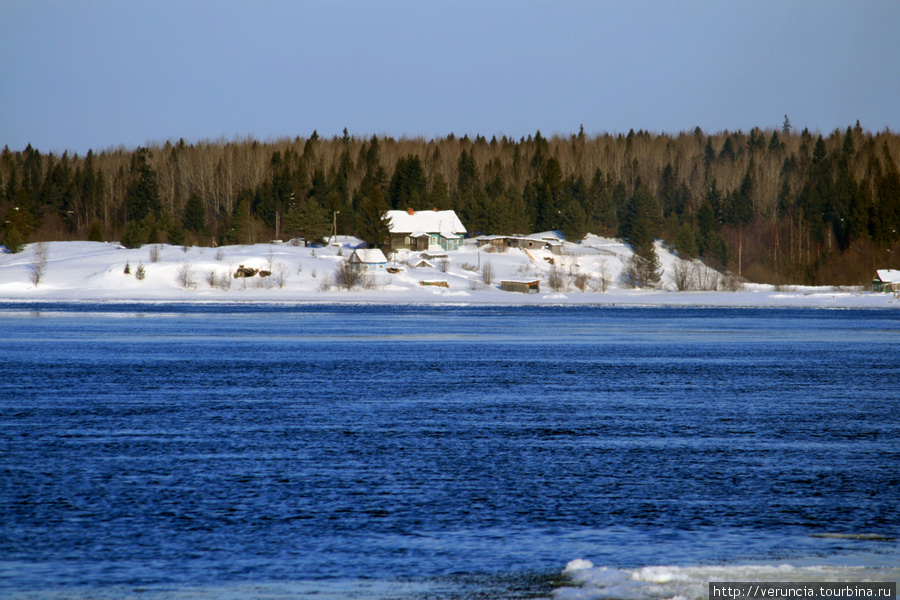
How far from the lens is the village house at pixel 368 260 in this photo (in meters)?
96.4

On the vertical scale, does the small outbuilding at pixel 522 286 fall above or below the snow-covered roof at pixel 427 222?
below

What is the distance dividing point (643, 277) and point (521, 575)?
96.9 metres

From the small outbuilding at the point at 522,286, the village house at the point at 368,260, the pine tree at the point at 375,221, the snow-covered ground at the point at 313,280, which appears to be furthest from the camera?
the pine tree at the point at 375,221

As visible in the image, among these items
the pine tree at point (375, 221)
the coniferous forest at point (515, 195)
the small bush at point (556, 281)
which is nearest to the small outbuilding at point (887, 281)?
the coniferous forest at point (515, 195)

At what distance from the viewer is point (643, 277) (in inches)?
4048

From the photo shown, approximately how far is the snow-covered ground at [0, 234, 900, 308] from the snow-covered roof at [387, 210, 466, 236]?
7338 mm

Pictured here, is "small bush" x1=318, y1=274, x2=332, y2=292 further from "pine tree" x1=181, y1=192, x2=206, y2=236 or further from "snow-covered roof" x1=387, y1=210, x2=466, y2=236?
"pine tree" x1=181, y1=192, x2=206, y2=236

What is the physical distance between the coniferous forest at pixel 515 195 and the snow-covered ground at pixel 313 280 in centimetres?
937

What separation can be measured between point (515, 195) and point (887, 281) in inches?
2070

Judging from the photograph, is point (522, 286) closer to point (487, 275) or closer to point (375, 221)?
point (487, 275)

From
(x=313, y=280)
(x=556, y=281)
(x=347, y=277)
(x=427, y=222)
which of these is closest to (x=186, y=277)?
(x=313, y=280)

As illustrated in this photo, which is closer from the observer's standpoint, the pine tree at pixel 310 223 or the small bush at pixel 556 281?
the small bush at pixel 556 281

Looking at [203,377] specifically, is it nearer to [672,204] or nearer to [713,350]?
[713,350]

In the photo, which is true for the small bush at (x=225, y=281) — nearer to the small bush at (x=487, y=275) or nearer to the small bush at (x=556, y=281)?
the small bush at (x=487, y=275)
